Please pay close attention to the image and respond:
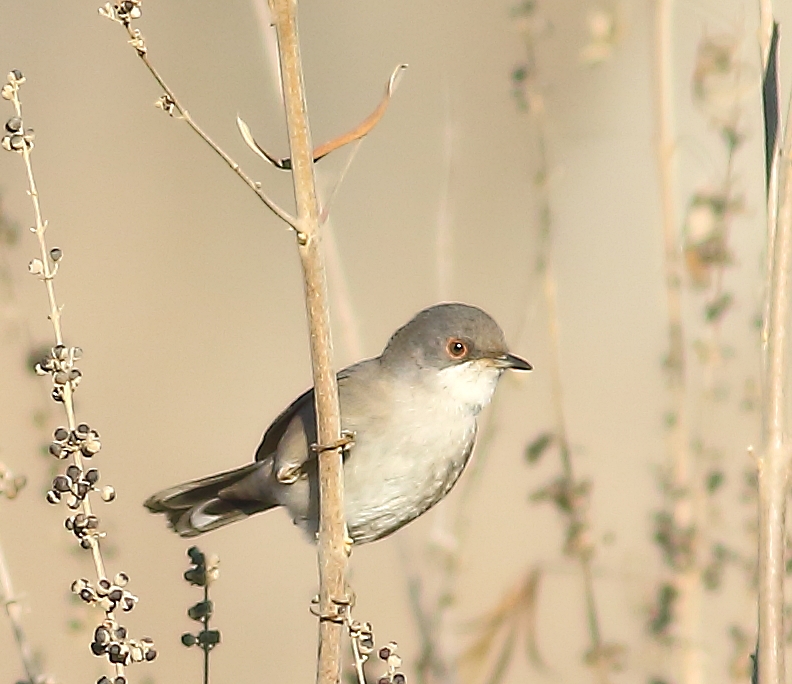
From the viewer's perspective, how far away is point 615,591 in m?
5.09

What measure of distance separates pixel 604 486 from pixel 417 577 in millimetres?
2889

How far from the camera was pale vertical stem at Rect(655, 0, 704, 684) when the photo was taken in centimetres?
338

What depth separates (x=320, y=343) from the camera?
7.03 ft

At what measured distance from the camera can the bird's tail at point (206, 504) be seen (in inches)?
152

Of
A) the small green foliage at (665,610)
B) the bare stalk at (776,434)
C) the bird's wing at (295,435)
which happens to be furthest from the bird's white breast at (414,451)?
the bare stalk at (776,434)

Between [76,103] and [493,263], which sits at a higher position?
[76,103]

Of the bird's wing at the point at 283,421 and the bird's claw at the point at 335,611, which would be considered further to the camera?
the bird's wing at the point at 283,421

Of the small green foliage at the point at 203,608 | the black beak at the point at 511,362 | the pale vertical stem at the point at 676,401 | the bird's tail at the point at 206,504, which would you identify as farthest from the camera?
the bird's tail at the point at 206,504

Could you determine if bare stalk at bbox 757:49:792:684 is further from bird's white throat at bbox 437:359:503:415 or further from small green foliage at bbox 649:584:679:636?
bird's white throat at bbox 437:359:503:415

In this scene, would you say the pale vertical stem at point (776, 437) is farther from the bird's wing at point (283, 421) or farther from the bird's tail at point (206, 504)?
the bird's tail at point (206, 504)

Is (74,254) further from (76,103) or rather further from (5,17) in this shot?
(5,17)

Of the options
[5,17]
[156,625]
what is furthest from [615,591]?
[5,17]

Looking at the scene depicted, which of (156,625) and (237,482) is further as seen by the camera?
(156,625)

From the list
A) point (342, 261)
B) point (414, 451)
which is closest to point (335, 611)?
point (414, 451)
